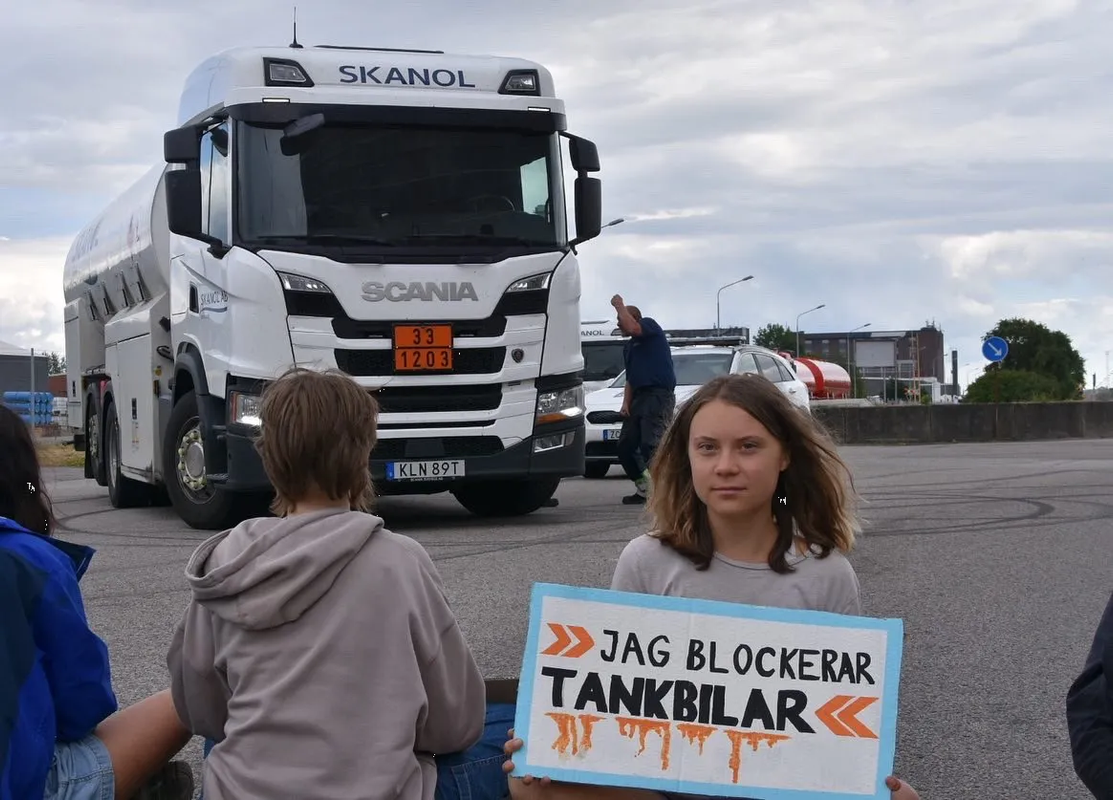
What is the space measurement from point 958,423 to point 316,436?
102 ft

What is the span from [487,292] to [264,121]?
6.63 feet

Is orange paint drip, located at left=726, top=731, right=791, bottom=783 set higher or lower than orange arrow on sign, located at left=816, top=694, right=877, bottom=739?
lower

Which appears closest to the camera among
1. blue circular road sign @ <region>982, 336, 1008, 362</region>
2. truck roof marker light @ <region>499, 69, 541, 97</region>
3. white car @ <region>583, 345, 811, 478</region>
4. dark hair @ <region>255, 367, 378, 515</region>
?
dark hair @ <region>255, 367, 378, 515</region>

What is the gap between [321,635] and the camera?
3006 millimetres

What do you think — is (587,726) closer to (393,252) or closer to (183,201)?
(393,252)

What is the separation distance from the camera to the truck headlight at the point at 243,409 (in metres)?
11.2

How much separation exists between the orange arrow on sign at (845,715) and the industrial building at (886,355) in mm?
96840

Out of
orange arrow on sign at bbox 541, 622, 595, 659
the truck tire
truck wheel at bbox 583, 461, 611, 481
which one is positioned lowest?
truck wheel at bbox 583, 461, 611, 481

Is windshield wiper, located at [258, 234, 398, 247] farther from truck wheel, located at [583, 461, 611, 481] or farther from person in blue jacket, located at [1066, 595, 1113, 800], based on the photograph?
truck wheel, located at [583, 461, 611, 481]

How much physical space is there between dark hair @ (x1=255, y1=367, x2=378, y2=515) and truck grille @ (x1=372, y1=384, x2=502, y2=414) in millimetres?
8276

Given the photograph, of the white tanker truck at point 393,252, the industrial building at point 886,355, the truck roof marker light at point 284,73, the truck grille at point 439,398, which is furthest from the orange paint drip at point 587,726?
the industrial building at point 886,355

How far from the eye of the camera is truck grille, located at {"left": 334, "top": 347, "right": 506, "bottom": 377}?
1123cm

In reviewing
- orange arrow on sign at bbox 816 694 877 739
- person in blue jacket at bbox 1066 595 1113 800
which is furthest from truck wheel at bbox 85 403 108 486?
person in blue jacket at bbox 1066 595 1113 800

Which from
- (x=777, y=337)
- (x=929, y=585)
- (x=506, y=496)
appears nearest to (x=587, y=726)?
(x=929, y=585)
